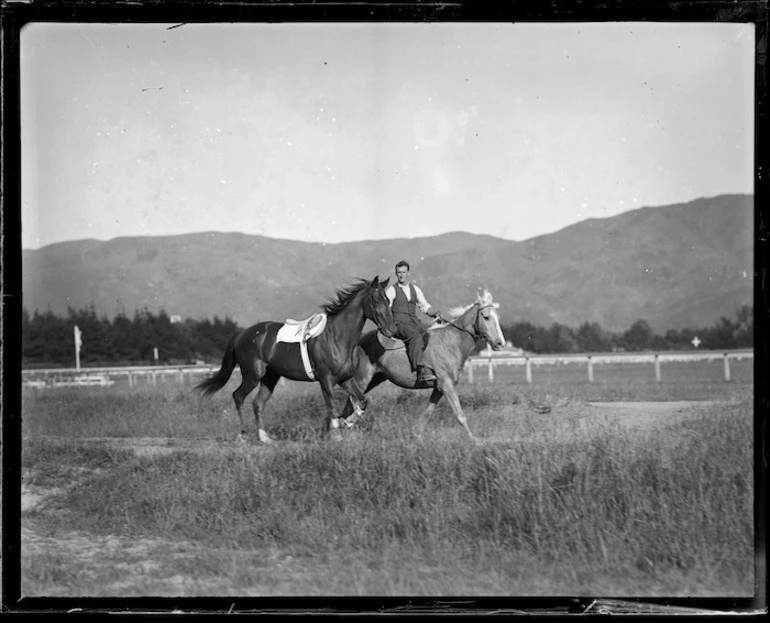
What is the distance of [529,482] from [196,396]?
15.0ft

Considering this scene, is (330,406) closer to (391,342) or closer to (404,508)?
(391,342)

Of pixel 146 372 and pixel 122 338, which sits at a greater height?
pixel 122 338

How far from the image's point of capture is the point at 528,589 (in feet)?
19.2

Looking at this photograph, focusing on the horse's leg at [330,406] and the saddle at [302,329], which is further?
the saddle at [302,329]

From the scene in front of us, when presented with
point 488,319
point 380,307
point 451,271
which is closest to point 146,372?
point 380,307

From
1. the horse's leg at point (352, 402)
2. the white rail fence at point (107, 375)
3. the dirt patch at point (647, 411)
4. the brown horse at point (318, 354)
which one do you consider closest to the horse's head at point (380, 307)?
the brown horse at point (318, 354)

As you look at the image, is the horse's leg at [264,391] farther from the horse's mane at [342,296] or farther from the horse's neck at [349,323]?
the horse's mane at [342,296]

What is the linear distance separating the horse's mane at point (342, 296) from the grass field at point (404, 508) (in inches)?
45.6

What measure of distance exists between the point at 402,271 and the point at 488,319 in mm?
1272

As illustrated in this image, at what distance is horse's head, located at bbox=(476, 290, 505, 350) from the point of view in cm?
830

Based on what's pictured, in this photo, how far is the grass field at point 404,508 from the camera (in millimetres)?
6008

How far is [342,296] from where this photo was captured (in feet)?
26.6

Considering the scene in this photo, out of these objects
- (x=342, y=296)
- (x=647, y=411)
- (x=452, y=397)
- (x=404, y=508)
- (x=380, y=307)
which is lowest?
(x=404, y=508)
